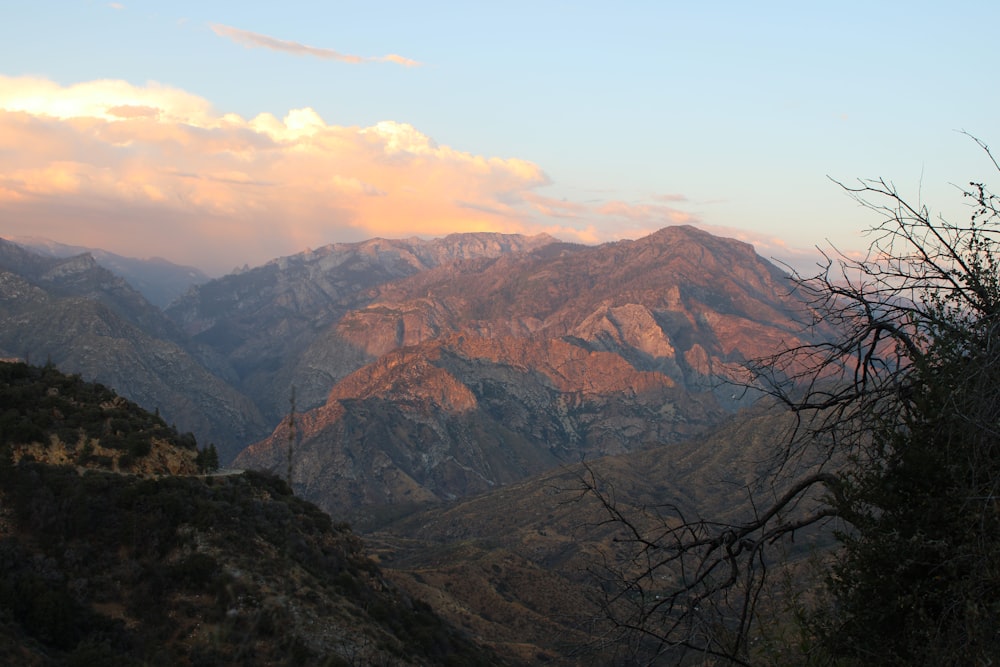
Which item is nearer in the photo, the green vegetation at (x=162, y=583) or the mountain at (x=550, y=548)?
the mountain at (x=550, y=548)

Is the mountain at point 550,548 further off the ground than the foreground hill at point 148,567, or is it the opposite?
the foreground hill at point 148,567

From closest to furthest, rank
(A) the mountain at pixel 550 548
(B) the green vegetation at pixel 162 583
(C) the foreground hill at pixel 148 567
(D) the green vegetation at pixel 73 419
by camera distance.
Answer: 1. (A) the mountain at pixel 550 548
2. (B) the green vegetation at pixel 162 583
3. (C) the foreground hill at pixel 148 567
4. (D) the green vegetation at pixel 73 419

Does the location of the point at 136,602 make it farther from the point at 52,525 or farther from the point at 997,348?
the point at 997,348

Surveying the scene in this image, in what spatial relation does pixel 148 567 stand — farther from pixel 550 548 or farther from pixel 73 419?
pixel 550 548

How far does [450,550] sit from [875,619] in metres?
114

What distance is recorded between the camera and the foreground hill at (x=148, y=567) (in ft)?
104

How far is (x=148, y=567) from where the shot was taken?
3681cm

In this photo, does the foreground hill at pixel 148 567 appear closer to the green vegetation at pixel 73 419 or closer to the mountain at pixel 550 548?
the green vegetation at pixel 73 419

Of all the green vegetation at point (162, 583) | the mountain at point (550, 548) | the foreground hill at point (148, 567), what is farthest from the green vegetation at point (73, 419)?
the mountain at point (550, 548)

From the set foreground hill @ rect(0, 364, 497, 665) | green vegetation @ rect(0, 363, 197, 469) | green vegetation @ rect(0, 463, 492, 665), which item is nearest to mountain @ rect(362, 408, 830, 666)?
foreground hill @ rect(0, 364, 497, 665)

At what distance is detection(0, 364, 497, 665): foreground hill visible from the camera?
31.8 m

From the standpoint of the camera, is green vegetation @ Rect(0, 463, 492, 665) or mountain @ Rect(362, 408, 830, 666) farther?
green vegetation @ Rect(0, 463, 492, 665)

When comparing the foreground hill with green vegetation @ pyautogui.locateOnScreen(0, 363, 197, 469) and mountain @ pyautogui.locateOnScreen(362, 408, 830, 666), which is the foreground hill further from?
mountain @ pyautogui.locateOnScreen(362, 408, 830, 666)

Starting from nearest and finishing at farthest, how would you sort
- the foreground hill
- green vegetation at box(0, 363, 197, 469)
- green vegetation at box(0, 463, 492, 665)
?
green vegetation at box(0, 463, 492, 665), the foreground hill, green vegetation at box(0, 363, 197, 469)
